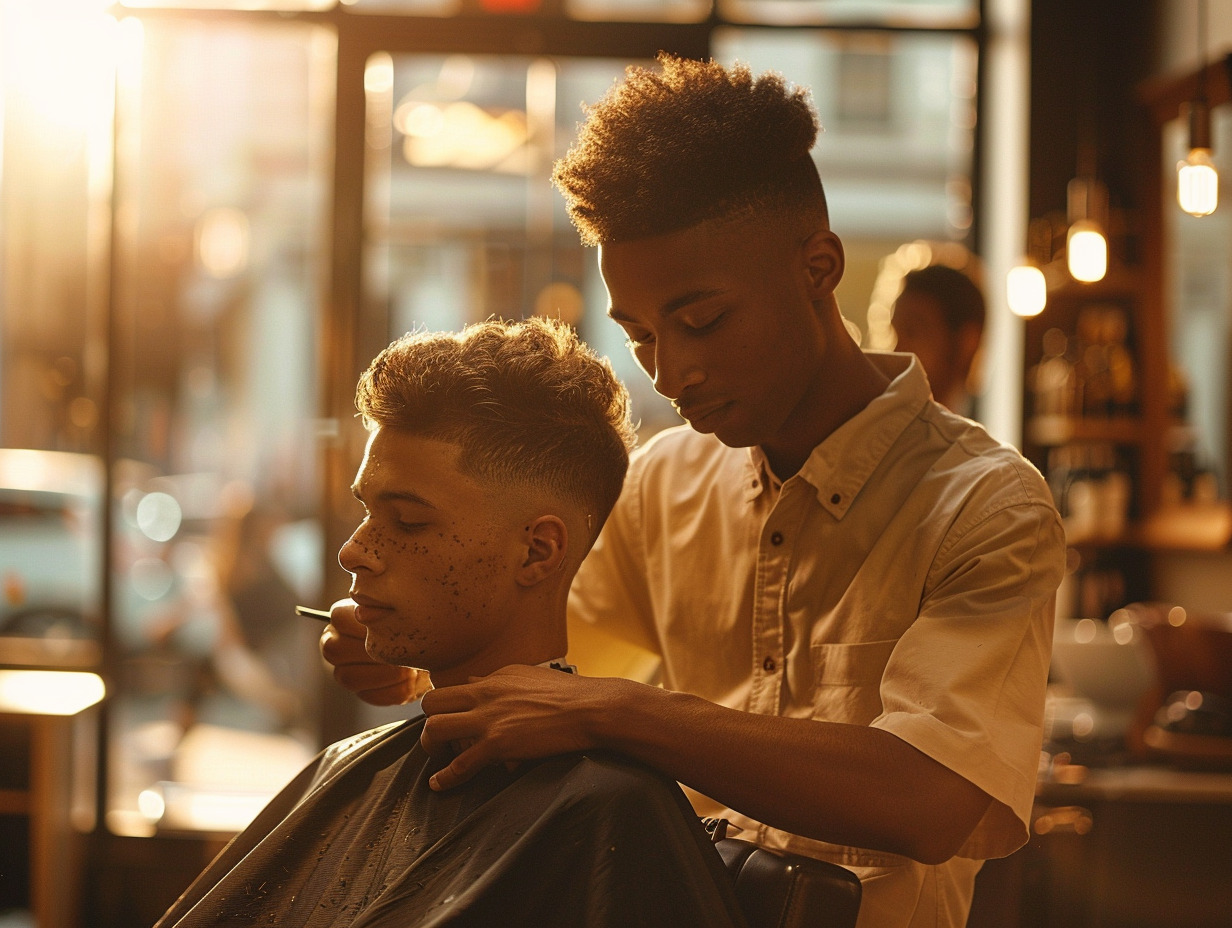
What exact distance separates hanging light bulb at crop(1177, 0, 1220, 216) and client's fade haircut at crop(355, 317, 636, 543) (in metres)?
2.67

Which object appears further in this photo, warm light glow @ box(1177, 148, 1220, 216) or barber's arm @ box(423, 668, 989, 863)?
warm light glow @ box(1177, 148, 1220, 216)

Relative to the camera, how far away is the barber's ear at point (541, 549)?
132cm

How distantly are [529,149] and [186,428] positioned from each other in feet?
6.40

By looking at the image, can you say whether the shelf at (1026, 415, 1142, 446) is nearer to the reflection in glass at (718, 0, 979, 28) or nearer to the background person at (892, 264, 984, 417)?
the reflection in glass at (718, 0, 979, 28)

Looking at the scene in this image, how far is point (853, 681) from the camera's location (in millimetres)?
1380

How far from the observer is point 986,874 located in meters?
1.74

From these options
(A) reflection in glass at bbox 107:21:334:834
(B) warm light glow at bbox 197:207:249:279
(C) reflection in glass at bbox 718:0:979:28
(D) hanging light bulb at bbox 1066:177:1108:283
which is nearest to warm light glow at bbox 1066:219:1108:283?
(D) hanging light bulb at bbox 1066:177:1108:283

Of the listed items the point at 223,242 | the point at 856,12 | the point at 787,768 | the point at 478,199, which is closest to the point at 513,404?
the point at 787,768

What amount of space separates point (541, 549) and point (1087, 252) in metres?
3.37

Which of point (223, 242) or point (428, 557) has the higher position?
point (223, 242)

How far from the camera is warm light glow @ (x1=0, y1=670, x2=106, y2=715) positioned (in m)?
3.67

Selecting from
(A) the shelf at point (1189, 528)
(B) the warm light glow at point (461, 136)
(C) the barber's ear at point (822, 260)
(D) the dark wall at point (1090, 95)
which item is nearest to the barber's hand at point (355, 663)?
(C) the barber's ear at point (822, 260)

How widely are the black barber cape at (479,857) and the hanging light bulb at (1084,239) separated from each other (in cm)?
341

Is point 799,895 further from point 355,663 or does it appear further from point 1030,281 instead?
point 1030,281
